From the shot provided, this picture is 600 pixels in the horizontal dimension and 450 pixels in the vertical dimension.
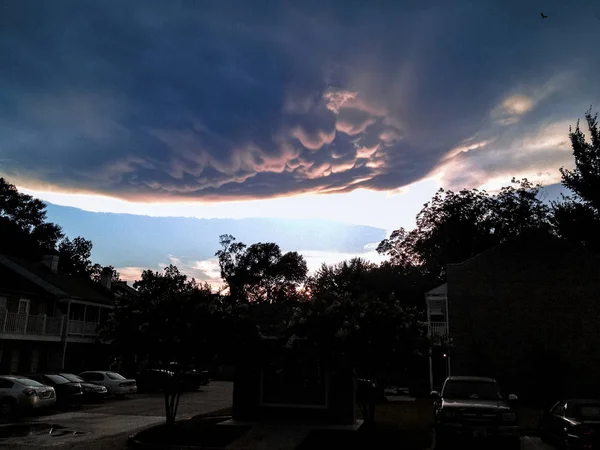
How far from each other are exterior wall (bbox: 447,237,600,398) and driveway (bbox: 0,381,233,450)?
548 inches

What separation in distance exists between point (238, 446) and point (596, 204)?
32.9 m

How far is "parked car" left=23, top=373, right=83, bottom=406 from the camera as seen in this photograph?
22656 millimetres

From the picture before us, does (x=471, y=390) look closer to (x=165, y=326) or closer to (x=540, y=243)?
(x=165, y=326)

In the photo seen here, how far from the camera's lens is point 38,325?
31.3m

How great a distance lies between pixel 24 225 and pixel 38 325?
3719 centimetres

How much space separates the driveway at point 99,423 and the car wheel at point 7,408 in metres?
0.88

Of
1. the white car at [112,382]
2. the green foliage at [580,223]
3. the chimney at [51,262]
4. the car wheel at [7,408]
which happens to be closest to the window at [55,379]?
the white car at [112,382]

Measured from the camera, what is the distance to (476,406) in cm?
1260

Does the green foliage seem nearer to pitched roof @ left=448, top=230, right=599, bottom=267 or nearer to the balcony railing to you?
pitched roof @ left=448, top=230, right=599, bottom=267

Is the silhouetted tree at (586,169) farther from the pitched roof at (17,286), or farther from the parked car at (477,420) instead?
the pitched roof at (17,286)

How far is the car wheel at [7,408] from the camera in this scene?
18.6 m

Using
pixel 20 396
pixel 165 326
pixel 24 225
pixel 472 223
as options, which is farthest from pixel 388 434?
pixel 24 225

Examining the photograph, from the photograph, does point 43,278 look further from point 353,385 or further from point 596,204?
point 596,204

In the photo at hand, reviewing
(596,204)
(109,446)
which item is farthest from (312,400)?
(596,204)
